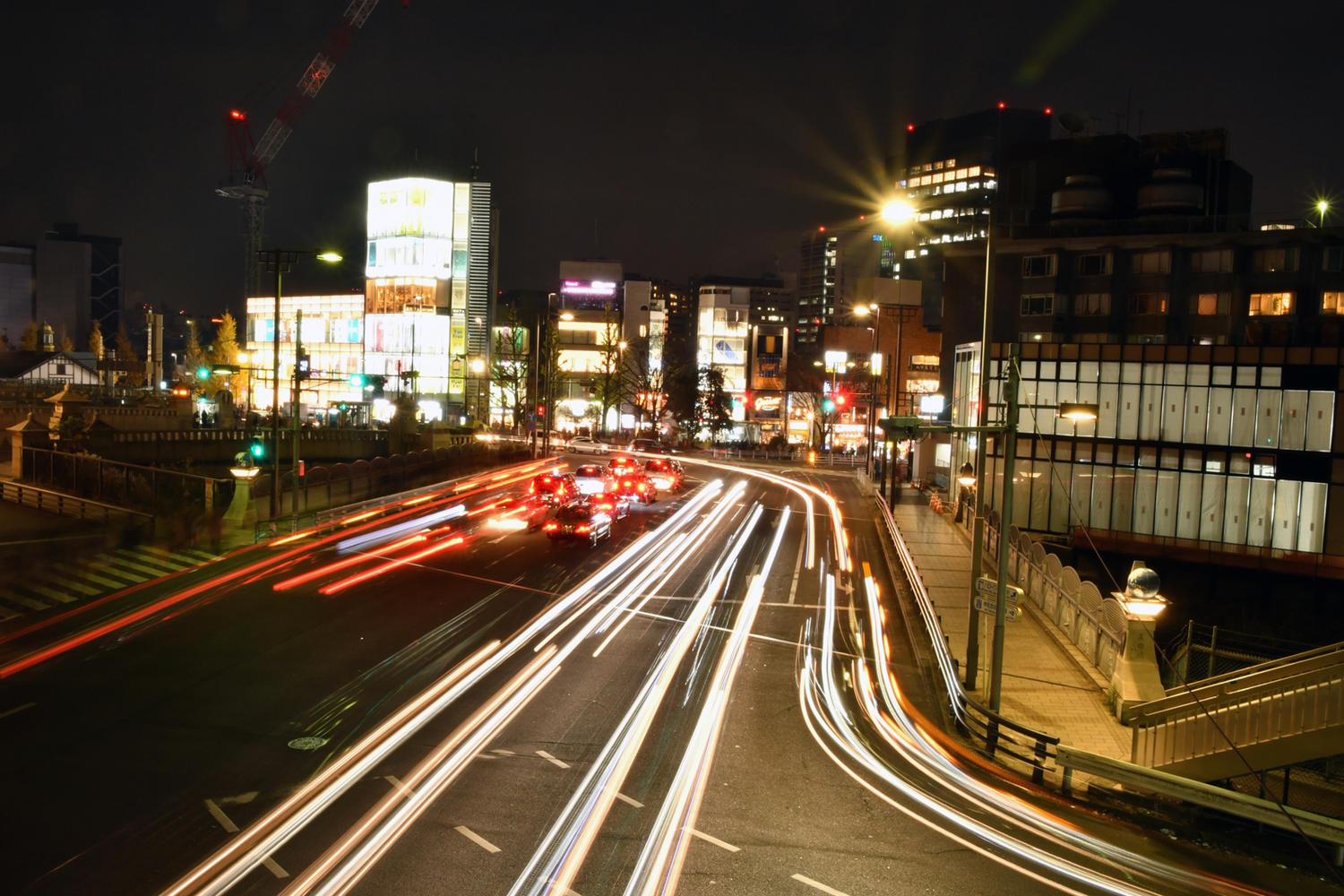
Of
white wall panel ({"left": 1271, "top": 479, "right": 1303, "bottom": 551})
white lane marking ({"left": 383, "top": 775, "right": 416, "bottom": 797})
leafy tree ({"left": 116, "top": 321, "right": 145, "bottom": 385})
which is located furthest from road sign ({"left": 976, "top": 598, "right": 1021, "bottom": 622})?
leafy tree ({"left": 116, "top": 321, "right": 145, "bottom": 385})

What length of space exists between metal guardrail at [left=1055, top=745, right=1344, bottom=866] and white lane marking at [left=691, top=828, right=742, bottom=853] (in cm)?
551

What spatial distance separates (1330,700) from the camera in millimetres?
14016

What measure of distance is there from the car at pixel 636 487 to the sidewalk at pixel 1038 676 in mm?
18331

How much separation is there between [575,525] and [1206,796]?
75.1ft

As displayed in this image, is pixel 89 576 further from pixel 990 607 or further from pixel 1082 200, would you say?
pixel 1082 200

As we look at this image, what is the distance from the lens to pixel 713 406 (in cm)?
9944

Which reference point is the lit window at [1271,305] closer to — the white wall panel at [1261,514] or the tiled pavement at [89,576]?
the white wall panel at [1261,514]

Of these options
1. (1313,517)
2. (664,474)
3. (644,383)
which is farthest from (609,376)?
(1313,517)

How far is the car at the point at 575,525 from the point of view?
106 ft

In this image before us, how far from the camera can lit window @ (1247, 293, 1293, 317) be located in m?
53.2

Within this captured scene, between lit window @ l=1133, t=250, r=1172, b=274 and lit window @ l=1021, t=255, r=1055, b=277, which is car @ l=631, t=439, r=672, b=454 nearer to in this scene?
lit window @ l=1021, t=255, r=1055, b=277

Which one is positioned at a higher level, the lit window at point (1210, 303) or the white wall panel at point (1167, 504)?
the lit window at point (1210, 303)

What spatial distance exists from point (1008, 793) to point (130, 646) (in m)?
16.3

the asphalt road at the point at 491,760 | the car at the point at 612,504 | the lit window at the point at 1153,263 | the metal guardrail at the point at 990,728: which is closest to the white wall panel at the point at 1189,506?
the asphalt road at the point at 491,760
